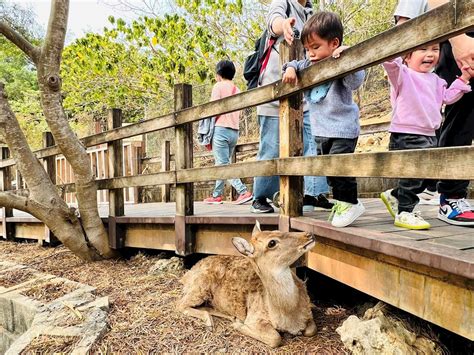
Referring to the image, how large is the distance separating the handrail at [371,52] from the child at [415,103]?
445mm

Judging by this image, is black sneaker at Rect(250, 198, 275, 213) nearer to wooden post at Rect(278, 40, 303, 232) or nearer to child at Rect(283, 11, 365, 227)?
wooden post at Rect(278, 40, 303, 232)

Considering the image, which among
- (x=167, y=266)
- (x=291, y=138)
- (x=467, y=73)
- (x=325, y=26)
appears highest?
(x=325, y=26)

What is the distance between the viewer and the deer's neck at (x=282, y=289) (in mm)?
2863

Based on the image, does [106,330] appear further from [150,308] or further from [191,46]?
[191,46]

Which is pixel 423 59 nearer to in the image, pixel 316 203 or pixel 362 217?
pixel 362 217

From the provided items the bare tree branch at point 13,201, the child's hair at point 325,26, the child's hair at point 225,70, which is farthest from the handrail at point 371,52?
the bare tree branch at point 13,201

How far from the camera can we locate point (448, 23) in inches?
69.0

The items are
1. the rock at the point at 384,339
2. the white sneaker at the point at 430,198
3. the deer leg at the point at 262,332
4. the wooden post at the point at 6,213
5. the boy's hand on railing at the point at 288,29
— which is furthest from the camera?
the wooden post at the point at 6,213

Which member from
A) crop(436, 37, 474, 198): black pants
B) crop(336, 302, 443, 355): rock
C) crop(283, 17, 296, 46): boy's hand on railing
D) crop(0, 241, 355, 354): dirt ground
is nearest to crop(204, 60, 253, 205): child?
crop(0, 241, 355, 354): dirt ground

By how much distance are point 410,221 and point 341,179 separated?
0.55m

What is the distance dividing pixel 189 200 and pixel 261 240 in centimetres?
159

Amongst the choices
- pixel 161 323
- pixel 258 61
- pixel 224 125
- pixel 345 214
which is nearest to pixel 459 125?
pixel 345 214

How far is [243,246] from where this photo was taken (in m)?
2.90

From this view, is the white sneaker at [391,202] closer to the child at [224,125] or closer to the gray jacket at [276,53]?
the gray jacket at [276,53]
